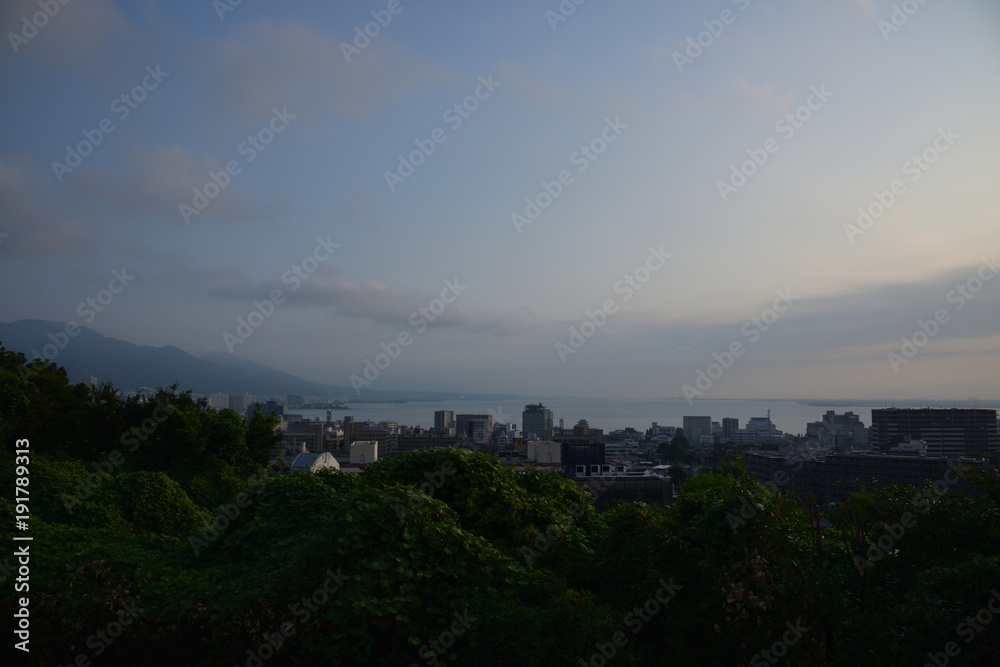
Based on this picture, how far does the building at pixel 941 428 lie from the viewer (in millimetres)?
26062

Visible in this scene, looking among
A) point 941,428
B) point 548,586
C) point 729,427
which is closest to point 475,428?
point 729,427

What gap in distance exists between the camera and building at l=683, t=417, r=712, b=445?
103 m

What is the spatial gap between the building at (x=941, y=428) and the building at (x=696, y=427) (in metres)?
67.8

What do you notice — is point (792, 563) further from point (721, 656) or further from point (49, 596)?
point (49, 596)

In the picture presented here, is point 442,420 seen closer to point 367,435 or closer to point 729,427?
point 367,435

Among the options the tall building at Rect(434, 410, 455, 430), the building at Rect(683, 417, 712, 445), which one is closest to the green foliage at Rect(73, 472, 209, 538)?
the tall building at Rect(434, 410, 455, 430)

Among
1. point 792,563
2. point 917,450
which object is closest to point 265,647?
point 792,563

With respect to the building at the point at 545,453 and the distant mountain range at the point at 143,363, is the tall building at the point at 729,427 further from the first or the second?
the distant mountain range at the point at 143,363

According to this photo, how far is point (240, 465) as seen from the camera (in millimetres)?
13008

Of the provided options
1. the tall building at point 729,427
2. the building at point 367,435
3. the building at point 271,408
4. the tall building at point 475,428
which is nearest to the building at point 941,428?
the building at point 271,408

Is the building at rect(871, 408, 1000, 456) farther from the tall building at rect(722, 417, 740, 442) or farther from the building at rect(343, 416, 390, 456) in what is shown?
the tall building at rect(722, 417, 740, 442)

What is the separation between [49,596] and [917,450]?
2955 centimetres

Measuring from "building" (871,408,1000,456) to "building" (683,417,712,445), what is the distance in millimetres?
67780

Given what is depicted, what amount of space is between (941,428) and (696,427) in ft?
264
